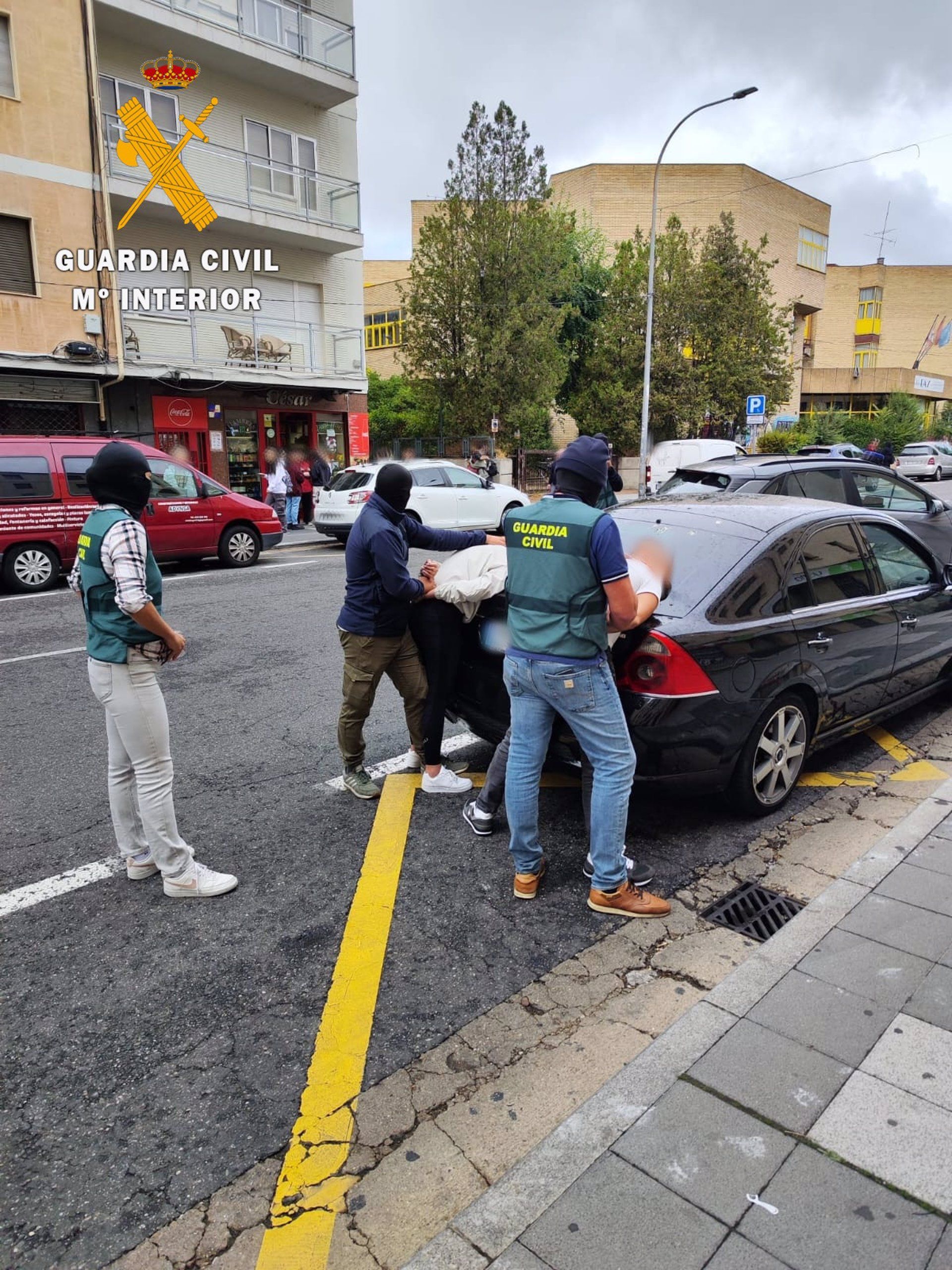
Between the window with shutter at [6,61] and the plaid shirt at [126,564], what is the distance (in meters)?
18.1

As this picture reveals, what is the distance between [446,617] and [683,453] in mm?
18642

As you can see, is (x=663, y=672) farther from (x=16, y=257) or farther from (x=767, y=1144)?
(x=16, y=257)

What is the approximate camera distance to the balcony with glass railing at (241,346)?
18.9 meters

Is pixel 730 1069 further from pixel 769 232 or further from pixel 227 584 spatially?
pixel 769 232

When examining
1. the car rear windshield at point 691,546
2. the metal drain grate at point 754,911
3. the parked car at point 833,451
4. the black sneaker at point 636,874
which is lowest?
the metal drain grate at point 754,911

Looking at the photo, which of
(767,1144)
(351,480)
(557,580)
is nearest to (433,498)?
(351,480)

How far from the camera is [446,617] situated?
4375mm

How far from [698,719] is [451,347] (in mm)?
24016

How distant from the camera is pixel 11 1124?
7.88ft

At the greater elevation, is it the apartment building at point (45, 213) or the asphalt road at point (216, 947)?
the apartment building at point (45, 213)

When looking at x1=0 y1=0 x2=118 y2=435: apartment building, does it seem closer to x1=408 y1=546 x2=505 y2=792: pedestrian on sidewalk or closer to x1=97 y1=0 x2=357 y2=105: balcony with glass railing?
x1=97 y1=0 x2=357 y2=105: balcony with glass railing

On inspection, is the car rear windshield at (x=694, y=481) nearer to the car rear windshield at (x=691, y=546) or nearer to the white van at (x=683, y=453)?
the car rear windshield at (x=691, y=546)

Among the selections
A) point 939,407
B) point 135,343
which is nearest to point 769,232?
point 939,407

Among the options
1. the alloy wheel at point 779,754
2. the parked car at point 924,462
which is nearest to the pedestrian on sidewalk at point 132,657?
the alloy wheel at point 779,754
